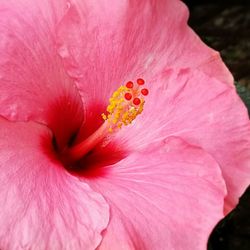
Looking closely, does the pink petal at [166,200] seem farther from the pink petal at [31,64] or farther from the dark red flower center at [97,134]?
the pink petal at [31,64]

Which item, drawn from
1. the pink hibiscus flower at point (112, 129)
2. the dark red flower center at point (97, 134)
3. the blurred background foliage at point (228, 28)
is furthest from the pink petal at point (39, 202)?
the blurred background foliage at point (228, 28)

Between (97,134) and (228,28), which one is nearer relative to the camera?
(97,134)

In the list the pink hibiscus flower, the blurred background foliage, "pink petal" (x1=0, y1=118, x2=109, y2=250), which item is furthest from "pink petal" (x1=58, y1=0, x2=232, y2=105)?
the blurred background foliage

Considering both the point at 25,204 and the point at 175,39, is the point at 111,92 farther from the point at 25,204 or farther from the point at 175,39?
the point at 25,204

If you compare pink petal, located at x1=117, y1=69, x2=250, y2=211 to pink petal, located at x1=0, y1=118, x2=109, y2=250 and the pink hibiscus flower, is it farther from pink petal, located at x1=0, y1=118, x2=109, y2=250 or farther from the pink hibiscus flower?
pink petal, located at x1=0, y1=118, x2=109, y2=250

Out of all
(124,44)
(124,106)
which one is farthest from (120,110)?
(124,44)

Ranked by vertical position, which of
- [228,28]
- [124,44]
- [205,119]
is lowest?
[228,28]

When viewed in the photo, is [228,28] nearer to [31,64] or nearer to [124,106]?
[124,106]
